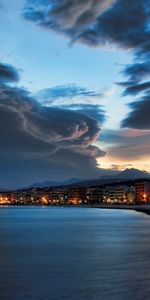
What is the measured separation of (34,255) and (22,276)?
9.57 meters

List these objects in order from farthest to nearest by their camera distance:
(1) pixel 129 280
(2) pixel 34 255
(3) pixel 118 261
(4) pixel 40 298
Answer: (2) pixel 34 255 < (3) pixel 118 261 < (1) pixel 129 280 < (4) pixel 40 298

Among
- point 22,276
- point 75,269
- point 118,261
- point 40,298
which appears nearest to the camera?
point 40,298

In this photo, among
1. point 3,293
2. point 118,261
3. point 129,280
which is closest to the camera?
point 3,293

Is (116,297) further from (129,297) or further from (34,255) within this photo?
(34,255)

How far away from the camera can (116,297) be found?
18.2 metres

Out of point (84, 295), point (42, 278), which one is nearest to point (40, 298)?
point (84, 295)

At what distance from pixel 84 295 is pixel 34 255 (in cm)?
1510

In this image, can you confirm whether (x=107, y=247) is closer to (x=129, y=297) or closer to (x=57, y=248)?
(x=57, y=248)

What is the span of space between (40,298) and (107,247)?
20995 mm

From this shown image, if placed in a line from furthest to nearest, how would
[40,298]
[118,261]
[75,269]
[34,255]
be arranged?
[34,255]
[118,261]
[75,269]
[40,298]

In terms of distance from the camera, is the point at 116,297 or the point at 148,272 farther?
the point at 148,272

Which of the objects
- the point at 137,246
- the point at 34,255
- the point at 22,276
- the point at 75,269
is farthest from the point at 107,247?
the point at 22,276

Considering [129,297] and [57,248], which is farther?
[57,248]

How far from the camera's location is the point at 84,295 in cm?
1861
